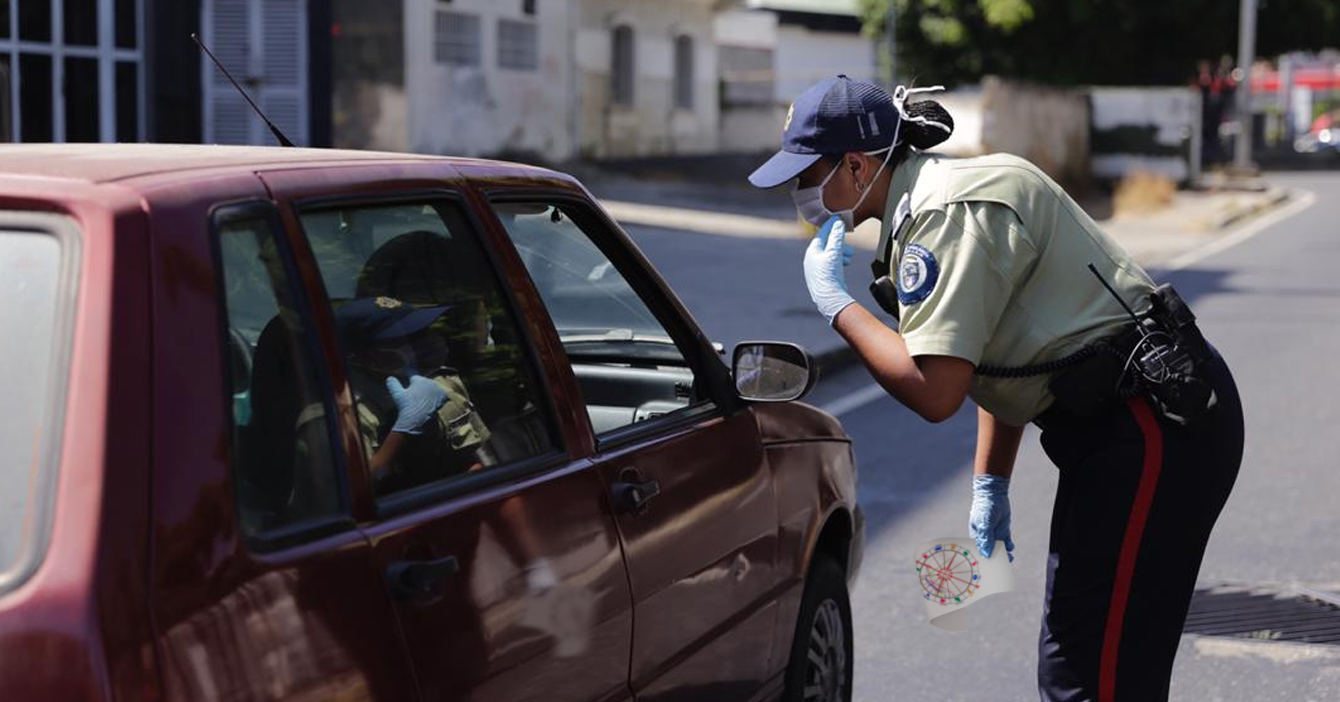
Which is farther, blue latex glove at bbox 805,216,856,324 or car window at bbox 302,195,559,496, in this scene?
blue latex glove at bbox 805,216,856,324

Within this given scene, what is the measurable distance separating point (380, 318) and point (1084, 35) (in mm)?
46743

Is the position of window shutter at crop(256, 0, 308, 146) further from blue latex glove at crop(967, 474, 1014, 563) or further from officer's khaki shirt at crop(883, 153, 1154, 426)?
officer's khaki shirt at crop(883, 153, 1154, 426)

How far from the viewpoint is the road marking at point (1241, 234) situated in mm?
21266

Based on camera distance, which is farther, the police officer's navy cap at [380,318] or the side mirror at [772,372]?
the side mirror at [772,372]

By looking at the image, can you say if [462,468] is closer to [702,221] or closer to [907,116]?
[907,116]

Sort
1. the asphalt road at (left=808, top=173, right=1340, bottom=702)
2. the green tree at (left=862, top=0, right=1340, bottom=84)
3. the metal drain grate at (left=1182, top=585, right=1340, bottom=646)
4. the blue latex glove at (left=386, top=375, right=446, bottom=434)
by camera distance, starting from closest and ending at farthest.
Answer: the blue latex glove at (left=386, top=375, right=446, bottom=434), the asphalt road at (left=808, top=173, right=1340, bottom=702), the metal drain grate at (left=1182, top=585, right=1340, bottom=646), the green tree at (left=862, top=0, right=1340, bottom=84)

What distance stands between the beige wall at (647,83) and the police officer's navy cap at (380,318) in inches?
1087

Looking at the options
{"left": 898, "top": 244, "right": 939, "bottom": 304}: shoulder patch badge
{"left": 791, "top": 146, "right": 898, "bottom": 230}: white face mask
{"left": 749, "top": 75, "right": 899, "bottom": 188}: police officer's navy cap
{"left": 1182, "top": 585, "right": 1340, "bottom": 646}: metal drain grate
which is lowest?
{"left": 1182, "top": 585, "right": 1340, "bottom": 646}: metal drain grate

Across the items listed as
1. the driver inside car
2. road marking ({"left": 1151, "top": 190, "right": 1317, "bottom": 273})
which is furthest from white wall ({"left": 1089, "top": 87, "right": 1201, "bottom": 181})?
the driver inside car

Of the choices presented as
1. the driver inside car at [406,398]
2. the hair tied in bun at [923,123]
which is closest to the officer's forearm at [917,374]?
the hair tied in bun at [923,123]

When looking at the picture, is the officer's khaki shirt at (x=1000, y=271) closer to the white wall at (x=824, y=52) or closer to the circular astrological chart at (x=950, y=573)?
the circular astrological chart at (x=950, y=573)

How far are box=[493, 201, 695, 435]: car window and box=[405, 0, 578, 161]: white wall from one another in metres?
20.4

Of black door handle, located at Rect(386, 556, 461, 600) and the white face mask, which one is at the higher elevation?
the white face mask

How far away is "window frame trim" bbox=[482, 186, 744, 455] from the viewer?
3436 millimetres
